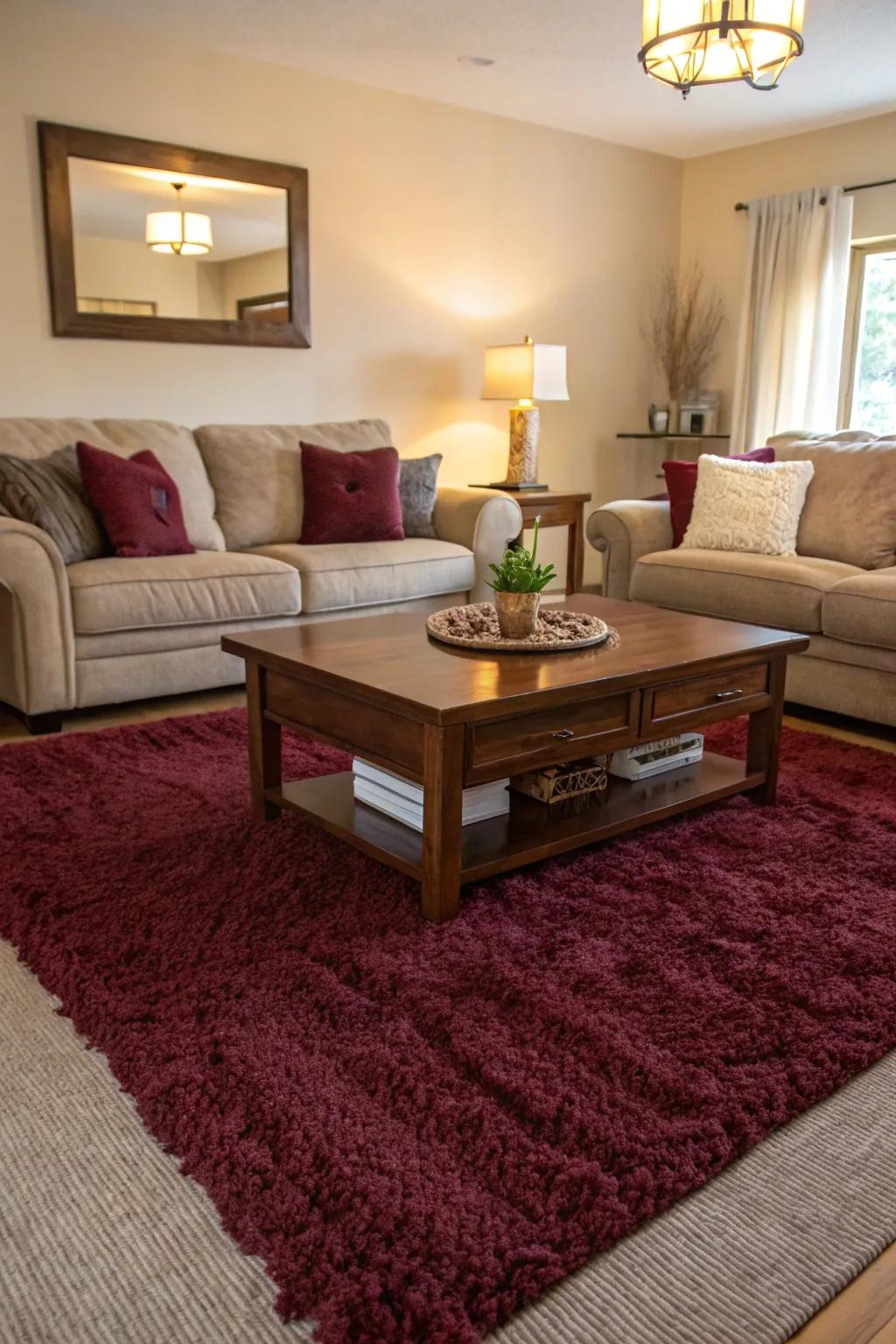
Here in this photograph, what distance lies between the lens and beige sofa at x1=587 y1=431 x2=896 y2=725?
10.8 feet

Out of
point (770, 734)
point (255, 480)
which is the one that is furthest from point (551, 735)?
point (255, 480)

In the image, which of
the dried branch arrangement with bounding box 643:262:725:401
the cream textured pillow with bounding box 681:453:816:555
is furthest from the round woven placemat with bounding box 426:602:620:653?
the dried branch arrangement with bounding box 643:262:725:401

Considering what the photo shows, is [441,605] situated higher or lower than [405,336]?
lower

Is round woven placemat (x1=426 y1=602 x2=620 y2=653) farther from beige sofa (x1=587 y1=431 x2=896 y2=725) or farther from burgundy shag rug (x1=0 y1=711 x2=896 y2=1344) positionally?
beige sofa (x1=587 y1=431 x2=896 y2=725)

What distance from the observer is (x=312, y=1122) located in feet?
4.69

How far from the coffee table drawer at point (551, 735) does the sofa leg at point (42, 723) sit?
70.9 inches

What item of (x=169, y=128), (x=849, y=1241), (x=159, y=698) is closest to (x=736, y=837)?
(x=849, y=1241)

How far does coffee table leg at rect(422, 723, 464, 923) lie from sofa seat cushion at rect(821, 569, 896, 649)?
1825 mm

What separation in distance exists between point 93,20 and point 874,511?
3.41 metres

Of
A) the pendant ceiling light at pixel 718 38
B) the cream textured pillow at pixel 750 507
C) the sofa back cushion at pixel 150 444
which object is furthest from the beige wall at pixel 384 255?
the pendant ceiling light at pixel 718 38

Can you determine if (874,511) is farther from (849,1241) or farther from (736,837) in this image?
(849,1241)

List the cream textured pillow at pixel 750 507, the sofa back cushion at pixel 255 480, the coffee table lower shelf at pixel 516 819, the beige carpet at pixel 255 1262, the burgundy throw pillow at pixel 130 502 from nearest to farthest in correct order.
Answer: the beige carpet at pixel 255 1262 → the coffee table lower shelf at pixel 516 819 → the burgundy throw pillow at pixel 130 502 → the cream textured pillow at pixel 750 507 → the sofa back cushion at pixel 255 480

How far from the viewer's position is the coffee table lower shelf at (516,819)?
2.10m

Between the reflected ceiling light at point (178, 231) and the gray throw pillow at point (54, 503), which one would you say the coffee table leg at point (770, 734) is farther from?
the reflected ceiling light at point (178, 231)
